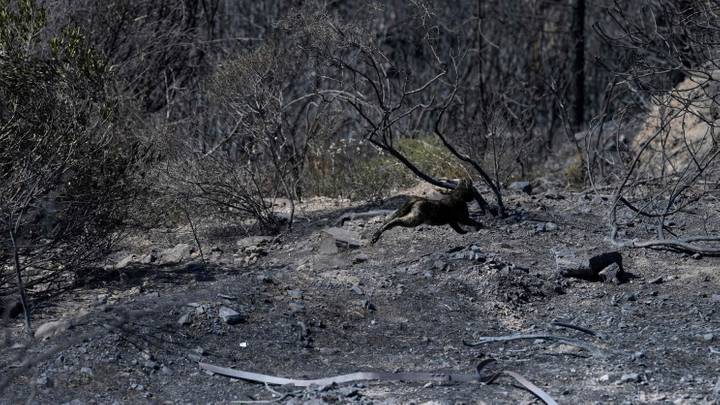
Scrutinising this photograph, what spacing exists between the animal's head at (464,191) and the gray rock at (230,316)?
2.33m

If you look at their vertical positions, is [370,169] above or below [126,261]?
above

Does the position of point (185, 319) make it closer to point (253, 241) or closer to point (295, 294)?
point (295, 294)

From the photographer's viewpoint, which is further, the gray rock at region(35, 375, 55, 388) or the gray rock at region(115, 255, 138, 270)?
the gray rock at region(115, 255, 138, 270)

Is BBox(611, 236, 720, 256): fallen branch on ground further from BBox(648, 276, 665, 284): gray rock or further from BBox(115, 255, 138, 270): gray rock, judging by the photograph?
BBox(115, 255, 138, 270): gray rock

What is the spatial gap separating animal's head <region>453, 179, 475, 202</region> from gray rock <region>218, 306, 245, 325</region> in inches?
91.8

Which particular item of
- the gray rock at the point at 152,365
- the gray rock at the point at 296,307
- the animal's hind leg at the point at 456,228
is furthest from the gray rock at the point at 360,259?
the gray rock at the point at 152,365

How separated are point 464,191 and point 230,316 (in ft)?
8.22

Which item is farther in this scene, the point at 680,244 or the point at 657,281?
the point at 680,244

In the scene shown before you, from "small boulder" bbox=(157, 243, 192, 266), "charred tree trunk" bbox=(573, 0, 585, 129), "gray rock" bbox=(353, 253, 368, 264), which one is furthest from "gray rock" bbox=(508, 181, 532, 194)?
"charred tree trunk" bbox=(573, 0, 585, 129)

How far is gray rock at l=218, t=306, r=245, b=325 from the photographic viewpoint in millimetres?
6160

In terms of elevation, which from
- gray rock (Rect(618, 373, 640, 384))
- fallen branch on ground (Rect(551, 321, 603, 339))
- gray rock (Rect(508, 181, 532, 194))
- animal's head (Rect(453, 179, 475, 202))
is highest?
animal's head (Rect(453, 179, 475, 202))

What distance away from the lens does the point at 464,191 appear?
803 centimetres

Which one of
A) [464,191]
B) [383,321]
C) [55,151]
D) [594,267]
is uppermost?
[55,151]

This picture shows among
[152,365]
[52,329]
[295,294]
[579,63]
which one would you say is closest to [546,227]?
[295,294]
